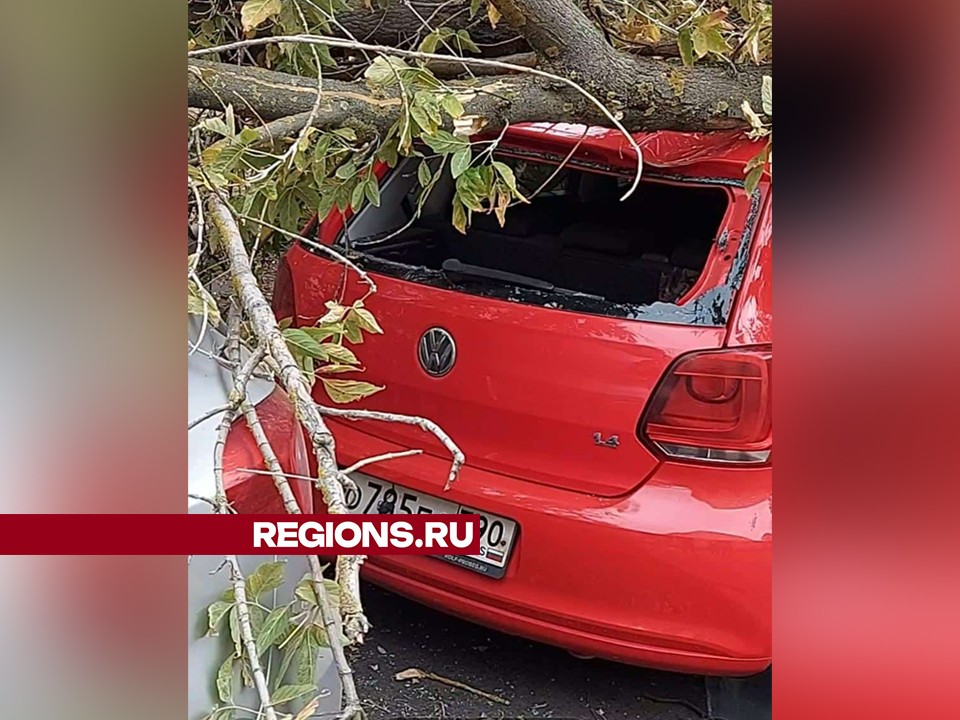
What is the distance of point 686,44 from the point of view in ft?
5.70

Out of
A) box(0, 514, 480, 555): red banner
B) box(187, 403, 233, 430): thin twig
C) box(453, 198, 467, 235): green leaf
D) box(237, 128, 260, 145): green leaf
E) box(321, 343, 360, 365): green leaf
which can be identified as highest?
box(237, 128, 260, 145): green leaf

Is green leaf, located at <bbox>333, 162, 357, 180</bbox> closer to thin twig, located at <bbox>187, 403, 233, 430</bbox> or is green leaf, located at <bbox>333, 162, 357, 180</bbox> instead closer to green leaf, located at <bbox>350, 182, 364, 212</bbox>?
green leaf, located at <bbox>350, 182, 364, 212</bbox>

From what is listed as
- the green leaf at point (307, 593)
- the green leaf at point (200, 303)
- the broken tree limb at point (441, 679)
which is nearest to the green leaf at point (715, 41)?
the green leaf at point (200, 303)

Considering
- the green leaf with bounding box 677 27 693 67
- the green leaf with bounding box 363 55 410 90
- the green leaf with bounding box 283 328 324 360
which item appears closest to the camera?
the green leaf with bounding box 283 328 324 360

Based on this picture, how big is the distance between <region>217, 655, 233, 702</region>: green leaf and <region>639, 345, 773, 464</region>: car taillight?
2.61 feet

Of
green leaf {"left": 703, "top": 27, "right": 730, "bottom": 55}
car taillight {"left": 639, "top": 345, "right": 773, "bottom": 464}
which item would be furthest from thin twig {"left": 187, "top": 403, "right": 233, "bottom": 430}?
green leaf {"left": 703, "top": 27, "right": 730, "bottom": 55}

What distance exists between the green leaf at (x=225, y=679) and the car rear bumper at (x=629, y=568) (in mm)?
312

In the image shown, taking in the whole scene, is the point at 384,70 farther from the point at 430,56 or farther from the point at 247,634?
the point at 247,634

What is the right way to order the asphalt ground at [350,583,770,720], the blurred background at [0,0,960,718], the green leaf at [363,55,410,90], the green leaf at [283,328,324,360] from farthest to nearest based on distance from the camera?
1. the asphalt ground at [350,583,770,720]
2. the green leaf at [363,55,410,90]
3. the green leaf at [283,328,324,360]
4. the blurred background at [0,0,960,718]

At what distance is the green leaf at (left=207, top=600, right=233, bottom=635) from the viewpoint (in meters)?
1.35

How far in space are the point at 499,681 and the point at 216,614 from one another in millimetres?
884
